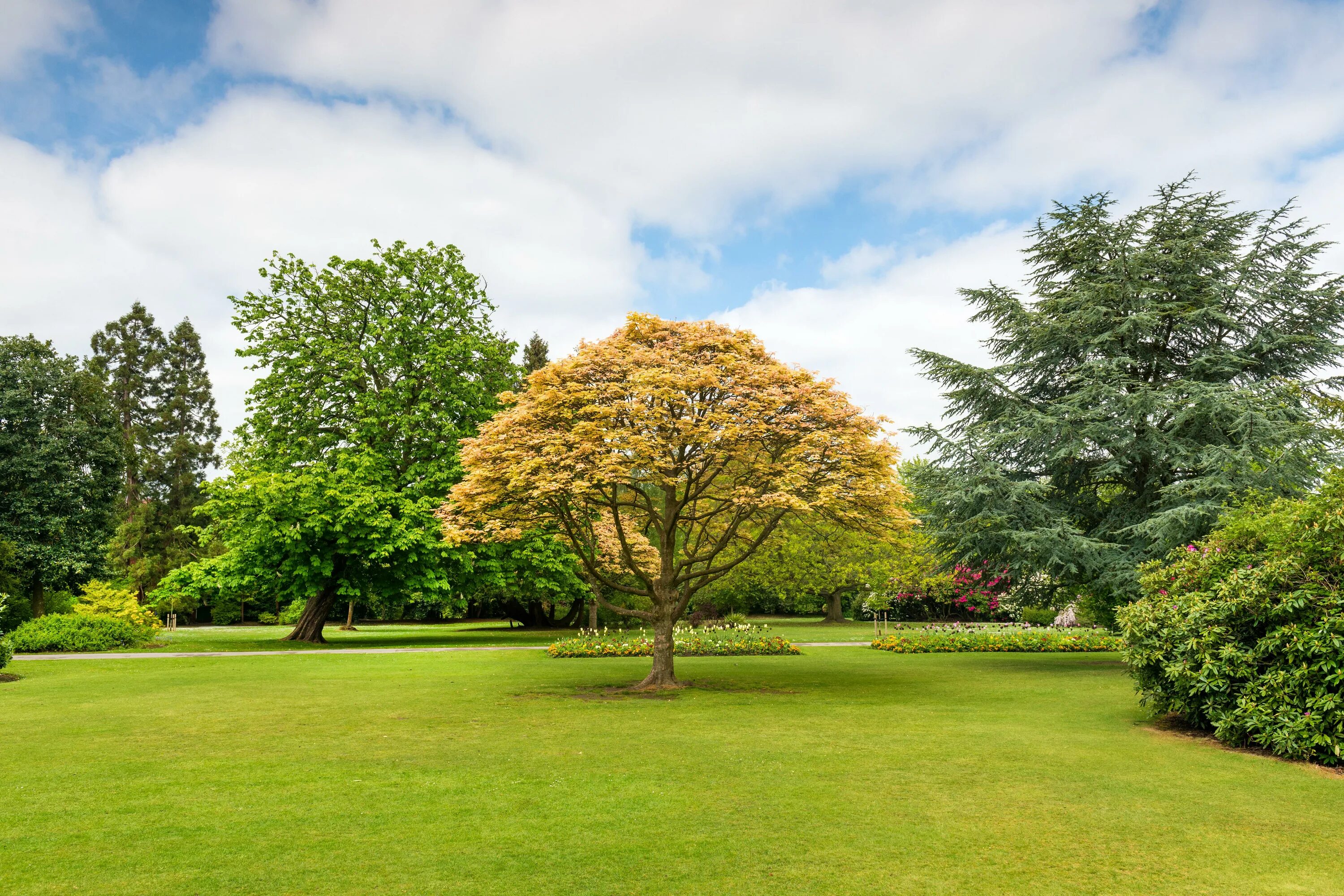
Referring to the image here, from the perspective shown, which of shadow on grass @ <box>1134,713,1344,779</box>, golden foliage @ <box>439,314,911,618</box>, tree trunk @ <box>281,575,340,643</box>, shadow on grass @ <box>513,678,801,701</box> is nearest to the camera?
shadow on grass @ <box>1134,713,1344,779</box>

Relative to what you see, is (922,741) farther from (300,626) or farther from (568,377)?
(300,626)

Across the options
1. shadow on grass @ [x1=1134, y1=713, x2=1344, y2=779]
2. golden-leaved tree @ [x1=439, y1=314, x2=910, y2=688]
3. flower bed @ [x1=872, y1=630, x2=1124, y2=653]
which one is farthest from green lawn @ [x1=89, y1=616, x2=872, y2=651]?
shadow on grass @ [x1=1134, y1=713, x2=1344, y2=779]

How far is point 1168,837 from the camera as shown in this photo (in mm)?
6215

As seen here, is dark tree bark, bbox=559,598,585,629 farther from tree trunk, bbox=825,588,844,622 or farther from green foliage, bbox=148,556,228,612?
tree trunk, bbox=825,588,844,622

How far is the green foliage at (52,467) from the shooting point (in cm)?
3095

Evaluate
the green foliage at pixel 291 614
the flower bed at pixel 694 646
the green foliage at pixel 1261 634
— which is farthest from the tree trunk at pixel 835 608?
the green foliage at pixel 1261 634

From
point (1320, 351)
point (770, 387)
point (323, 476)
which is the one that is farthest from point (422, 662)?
point (1320, 351)

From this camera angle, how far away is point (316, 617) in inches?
1161

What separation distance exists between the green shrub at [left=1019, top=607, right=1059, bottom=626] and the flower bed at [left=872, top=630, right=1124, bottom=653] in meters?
16.6

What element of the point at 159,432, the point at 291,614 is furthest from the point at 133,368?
the point at 291,614

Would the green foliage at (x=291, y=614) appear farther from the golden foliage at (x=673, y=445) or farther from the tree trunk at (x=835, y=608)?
the golden foliage at (x=673, y=445)

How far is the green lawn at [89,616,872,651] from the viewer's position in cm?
2752

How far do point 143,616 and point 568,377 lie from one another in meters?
22.8

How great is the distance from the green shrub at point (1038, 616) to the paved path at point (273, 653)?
17.6 meters
